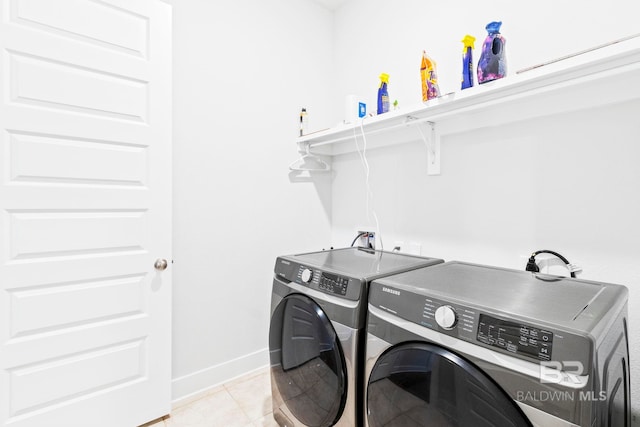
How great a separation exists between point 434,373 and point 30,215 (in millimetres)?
1762

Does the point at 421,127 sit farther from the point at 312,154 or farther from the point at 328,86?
the point at 328,86

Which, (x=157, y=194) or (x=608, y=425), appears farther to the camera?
(x=157, y=194)

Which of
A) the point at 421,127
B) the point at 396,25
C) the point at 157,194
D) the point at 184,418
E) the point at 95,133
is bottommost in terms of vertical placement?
the point at 184,418

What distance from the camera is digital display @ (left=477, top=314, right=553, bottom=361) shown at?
71cm

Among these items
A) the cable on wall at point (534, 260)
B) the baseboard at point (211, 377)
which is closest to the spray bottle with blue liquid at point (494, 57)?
the cable on wall at point (534, 260)

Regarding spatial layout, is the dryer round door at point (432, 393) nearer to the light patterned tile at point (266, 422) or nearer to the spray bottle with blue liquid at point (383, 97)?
the light patterned tile at point (266, 422)

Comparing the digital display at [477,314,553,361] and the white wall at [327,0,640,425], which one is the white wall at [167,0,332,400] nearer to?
the white wall at [327,0,640,425]

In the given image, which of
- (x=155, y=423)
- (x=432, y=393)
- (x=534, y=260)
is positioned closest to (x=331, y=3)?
(x=534, y=260)

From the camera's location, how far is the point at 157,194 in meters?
1.68

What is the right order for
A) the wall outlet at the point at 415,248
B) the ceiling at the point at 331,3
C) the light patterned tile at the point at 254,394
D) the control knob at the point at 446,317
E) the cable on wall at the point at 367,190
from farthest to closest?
1. the ceiling at the point at 331,3
2. the cable on wall at the point at 367,190
3. the wall outlet at the point at 415,248
4. the light patterned tile at the point at 254,394
5. the control knob at the point at 446,317

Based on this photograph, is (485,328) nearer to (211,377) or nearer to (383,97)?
(383,97)

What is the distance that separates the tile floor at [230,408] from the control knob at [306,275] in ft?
2.98

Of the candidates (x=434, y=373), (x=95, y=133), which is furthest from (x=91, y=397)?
(x=434, y=373)

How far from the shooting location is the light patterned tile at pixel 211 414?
5.49ft
